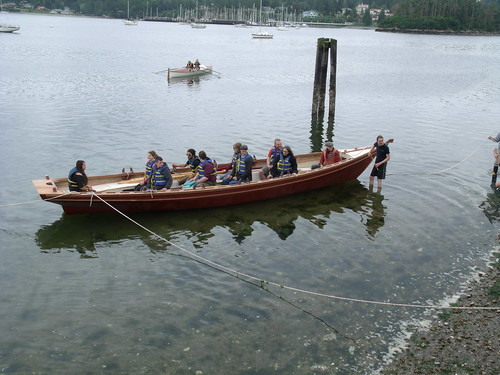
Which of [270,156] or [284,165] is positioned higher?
[270,156]

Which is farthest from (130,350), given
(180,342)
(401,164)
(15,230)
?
(401,164)

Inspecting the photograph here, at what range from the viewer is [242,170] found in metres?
16.6

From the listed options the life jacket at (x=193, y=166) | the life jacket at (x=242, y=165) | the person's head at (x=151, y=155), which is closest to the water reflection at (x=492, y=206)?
the life jacket at (x=242, y=165)

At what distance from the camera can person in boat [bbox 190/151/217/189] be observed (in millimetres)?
16125

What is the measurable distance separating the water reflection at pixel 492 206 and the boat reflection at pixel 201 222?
10.4 ft

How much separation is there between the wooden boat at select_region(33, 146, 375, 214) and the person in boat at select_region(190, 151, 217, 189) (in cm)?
34

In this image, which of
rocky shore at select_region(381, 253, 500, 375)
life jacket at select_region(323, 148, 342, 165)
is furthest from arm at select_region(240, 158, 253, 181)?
rocky shore at select_region(381, 253, 500, 375)

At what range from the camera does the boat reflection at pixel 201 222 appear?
14336 millimetres

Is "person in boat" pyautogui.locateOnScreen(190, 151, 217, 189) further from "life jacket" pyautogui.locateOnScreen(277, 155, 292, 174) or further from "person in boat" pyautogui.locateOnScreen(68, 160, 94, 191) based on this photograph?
"person in boat" pyautogui.locateOnScreen(68, 160, 94, 191)

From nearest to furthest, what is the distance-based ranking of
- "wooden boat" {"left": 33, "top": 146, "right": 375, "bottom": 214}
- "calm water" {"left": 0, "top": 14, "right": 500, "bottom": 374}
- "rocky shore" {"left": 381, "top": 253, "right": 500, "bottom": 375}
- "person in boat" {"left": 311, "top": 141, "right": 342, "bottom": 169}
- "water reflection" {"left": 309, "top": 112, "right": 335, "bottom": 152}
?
"rocky shore" {"left": 381, "top": 253, "right": 500, "bottom": 375} < "calm water" {"left": 0, "top": 14, "right": 500, "bottom": 374} < "wooden boat" {"left": 33, "top": 146, "right": 375, "bottom": 214} < "person in boat" {"left": 311, "top": 141, "right": 342, "bottom": 169} < "water reflection" {"left": 309, "top": 112, "right": 335, "bottom": 152}

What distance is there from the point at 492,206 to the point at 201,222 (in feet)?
30.9

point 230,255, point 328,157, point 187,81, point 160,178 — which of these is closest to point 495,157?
point 328,157

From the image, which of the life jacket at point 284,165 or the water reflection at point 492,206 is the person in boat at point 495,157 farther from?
the life jacket at point 284,165

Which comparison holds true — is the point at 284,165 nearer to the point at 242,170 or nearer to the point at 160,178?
the point at 242,170
